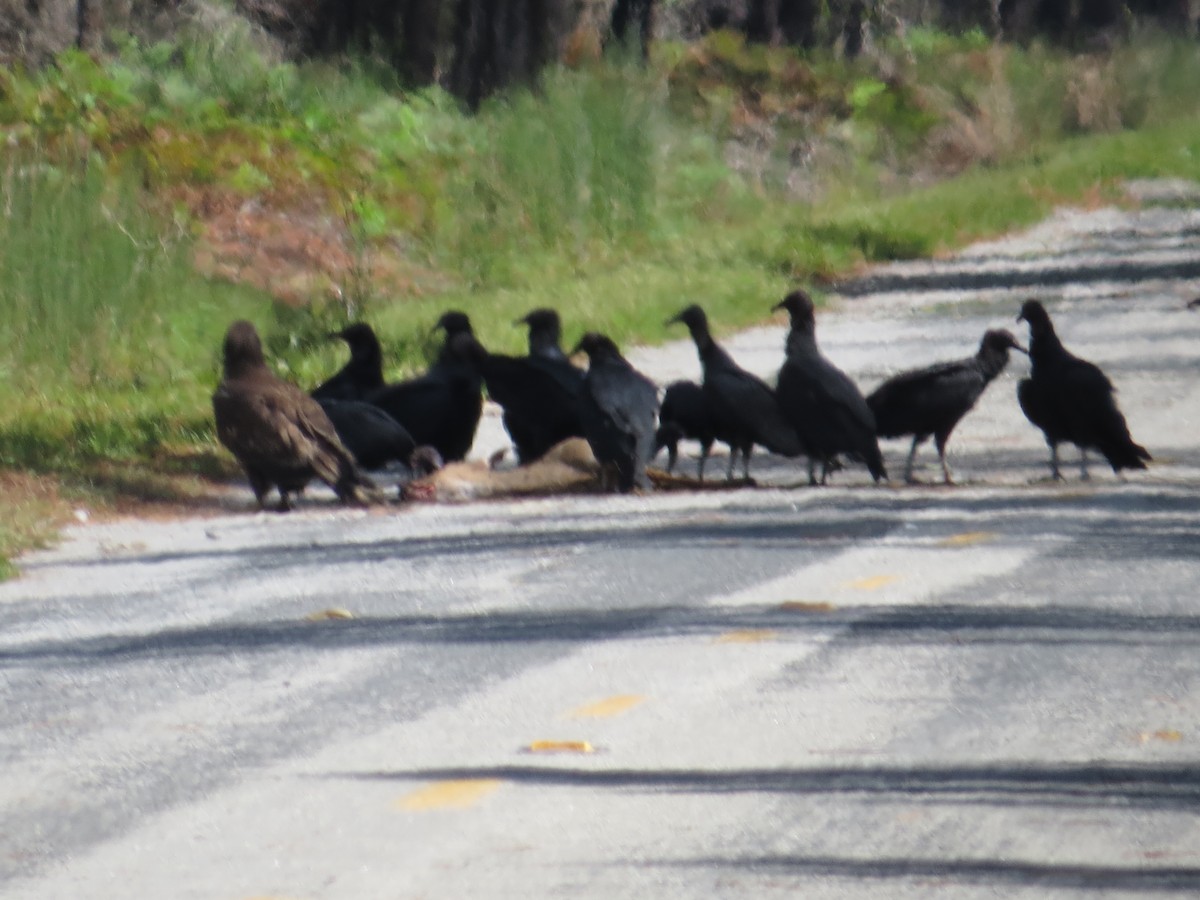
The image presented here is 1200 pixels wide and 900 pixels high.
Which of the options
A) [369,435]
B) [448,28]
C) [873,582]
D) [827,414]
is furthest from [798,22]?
[873,582]

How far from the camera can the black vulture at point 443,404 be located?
495 inches

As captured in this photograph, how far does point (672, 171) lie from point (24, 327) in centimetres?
1261

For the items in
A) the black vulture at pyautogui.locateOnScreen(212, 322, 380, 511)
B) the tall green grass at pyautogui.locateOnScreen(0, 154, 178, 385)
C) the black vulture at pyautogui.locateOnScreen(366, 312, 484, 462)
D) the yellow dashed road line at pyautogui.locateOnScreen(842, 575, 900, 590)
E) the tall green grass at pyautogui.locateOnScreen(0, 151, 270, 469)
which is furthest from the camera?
the tall green grass at pyautogui.locateOnScreen(0, 154, 178, 385)

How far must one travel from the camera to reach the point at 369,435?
39.3 ft

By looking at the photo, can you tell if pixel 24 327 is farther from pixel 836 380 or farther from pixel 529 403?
pixel 836 380

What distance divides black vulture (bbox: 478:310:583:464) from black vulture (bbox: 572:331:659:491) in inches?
23.4

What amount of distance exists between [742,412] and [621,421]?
80 centimetres

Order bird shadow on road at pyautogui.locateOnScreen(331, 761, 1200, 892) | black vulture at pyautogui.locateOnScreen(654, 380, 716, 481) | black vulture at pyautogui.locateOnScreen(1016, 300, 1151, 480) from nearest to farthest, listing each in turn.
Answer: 1. bird shadow on road at pyautogui.locateOnScreen(331, 761, 1200, 892)
2. black vulture at pyautogui.locateOnScreen(1016, 300, 1151, 480)
3. black vulture at pyautogui.locateOnScreen(654, 380, 716, 481)

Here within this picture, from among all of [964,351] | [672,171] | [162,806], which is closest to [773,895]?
[162,806]

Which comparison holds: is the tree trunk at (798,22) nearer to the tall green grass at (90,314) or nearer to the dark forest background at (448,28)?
the dark forest background at (448,28)

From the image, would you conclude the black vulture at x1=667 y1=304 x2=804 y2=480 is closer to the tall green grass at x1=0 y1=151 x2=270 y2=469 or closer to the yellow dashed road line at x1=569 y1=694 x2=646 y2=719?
the tall green grass at x1=0 y1=151 x2=270 y2=469

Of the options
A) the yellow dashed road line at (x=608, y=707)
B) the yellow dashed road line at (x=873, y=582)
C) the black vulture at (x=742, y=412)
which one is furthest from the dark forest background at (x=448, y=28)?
the yellow dashed road line at (x=608, y=707)

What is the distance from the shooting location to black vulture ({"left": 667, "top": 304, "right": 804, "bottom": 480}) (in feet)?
38.7

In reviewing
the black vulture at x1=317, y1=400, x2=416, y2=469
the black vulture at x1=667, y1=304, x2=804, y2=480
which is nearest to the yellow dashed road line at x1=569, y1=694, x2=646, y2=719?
the black vulture at x1=667, y1=304, x2=804, y2=480
